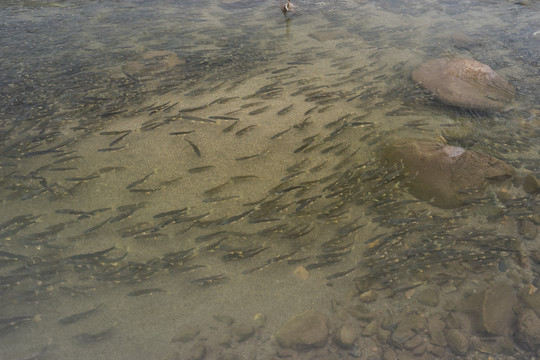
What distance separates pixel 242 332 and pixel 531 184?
375 centimetres

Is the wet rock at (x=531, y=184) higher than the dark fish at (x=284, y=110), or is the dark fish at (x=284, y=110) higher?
the dark fish at (x=284, y=110)

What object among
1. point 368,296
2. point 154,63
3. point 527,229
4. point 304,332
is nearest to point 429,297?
point 368,296

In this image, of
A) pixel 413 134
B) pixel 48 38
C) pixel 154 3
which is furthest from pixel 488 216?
pixel 154 3

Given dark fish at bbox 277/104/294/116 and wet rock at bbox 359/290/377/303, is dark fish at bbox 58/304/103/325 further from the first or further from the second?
dark fish at bbox 277/104/294/116

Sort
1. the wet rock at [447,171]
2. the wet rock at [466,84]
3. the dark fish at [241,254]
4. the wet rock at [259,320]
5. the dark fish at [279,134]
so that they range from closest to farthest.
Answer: the wet rock at [259,320], the dark fish at [241,254], the wet rock at [447,171], the dark fish at [279,134], the wet rock at [466,84]

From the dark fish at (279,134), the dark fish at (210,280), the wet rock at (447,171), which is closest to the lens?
the dark fish at (210,280)

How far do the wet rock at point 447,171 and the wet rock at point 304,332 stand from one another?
195 cm

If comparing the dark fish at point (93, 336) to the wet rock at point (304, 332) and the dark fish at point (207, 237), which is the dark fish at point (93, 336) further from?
the wet rock at point (304, 332)

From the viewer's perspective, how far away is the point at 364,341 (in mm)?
2998

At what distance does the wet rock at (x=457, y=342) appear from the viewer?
288 cm

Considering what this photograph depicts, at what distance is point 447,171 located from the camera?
4.18m

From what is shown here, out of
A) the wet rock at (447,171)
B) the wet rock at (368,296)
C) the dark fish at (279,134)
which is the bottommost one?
the wet rock at (368,296)

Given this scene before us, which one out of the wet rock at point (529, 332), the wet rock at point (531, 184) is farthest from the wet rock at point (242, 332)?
the wet rock at point (531, 184)

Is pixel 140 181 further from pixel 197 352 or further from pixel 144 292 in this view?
pixel 197 352
